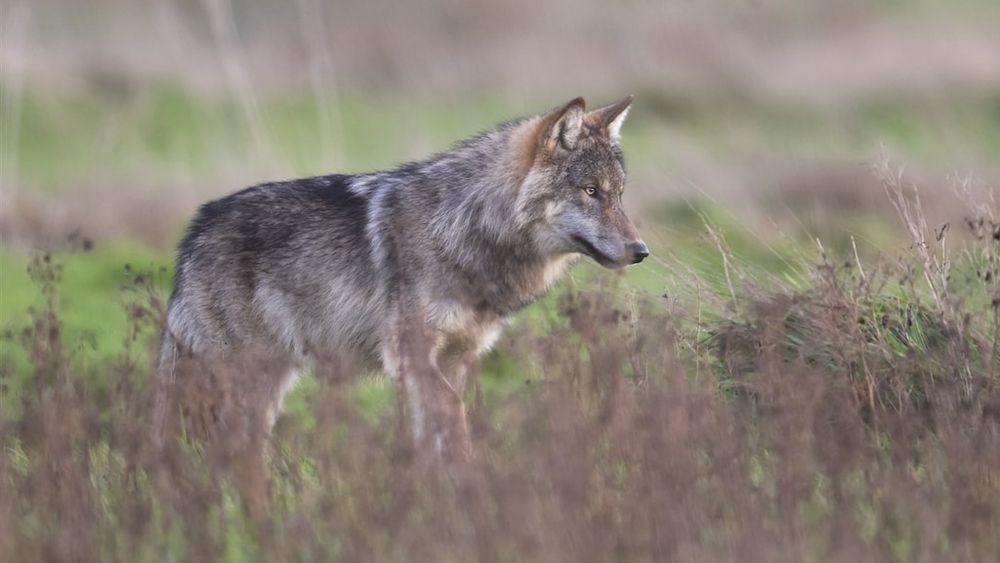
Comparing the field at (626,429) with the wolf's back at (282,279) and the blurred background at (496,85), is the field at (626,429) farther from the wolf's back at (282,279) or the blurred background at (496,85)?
the blurred background at (496,85)

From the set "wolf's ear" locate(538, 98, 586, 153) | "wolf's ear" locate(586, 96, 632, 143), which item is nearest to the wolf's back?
"wolf's ear" locate(538, 98, 586, 153)

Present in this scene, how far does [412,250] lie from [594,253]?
0.78 metres

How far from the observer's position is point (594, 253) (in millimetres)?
6289

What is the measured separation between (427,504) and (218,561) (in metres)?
0.62

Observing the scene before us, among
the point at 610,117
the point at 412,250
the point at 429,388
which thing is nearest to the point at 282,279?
the point at 412,250

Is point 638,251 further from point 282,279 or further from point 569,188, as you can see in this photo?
point 282,279

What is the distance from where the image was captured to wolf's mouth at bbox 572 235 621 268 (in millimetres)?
6211

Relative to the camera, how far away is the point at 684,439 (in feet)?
14.7

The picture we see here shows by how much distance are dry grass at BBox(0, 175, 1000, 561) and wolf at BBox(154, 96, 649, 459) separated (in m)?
0.97

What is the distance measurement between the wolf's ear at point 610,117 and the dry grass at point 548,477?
1.35m

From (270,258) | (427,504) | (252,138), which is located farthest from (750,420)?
(252,138)

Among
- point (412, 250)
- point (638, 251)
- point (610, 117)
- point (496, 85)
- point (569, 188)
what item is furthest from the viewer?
point (496, 85)

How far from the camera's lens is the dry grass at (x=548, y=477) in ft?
14.0

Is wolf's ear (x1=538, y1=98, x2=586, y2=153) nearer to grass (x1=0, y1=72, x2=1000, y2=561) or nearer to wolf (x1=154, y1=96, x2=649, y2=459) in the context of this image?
wolf (x1=154, y1=96, x2=649, y2=459)
